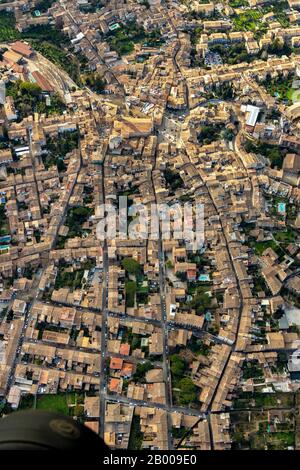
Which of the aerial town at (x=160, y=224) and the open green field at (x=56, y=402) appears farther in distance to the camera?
the aerial town at (x=160, y=224)

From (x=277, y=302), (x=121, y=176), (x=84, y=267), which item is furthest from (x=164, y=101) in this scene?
(x=277, y=302)

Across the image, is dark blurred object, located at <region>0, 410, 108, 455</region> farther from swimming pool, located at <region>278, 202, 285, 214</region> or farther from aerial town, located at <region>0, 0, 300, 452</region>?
swimming pool, located at <region>278, 202, 285, 214</region>

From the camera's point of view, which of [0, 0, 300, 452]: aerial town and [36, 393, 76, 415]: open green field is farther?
[0, 0, 300, 452]: aerial town

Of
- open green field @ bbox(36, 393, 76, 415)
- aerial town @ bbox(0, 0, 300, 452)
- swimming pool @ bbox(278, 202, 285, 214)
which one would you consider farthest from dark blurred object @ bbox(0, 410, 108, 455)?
swimming pool @ bbox(278, 202, 285, 214)

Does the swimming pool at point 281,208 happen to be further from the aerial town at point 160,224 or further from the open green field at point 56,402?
the open green field at point 56,402

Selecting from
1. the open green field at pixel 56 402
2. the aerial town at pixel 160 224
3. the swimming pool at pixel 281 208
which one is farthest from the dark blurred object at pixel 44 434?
the swimming pool at pixel 281 208

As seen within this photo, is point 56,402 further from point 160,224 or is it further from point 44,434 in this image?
point 44,434
